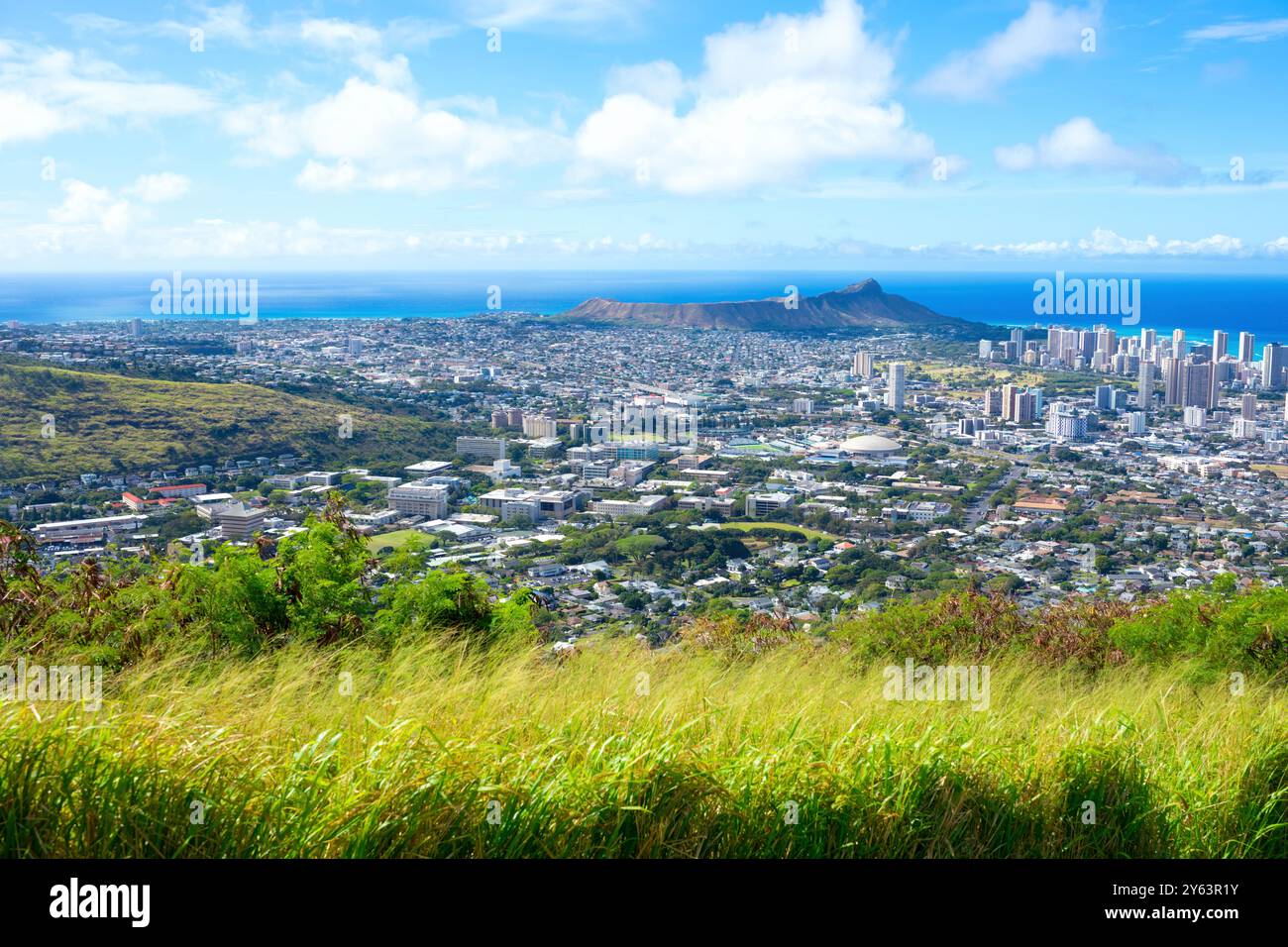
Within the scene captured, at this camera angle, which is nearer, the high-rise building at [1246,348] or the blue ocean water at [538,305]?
the high-rise building at [1246,348]

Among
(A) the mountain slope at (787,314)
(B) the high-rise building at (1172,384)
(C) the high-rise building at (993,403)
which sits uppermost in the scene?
(A) the mountain slope at (787,314)

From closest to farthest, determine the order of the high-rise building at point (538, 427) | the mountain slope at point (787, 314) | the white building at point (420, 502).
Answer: the white building at point (420, 502)
the high-rise building at point (538, 427)
the mountain slope at point (787, 314)

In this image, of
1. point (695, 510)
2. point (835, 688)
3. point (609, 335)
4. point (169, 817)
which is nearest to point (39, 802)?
point (169, 817)

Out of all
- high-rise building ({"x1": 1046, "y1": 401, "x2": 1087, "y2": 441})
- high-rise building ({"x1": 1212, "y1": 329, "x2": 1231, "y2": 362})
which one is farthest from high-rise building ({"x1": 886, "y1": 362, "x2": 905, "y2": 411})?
high-rise building ({"x1": 1212, "y1": 329, "x2": 1231, "y2": 362})

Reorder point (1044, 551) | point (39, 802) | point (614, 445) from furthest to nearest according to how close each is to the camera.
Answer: point (614, 445), point (1044, 551), point (39, 802)

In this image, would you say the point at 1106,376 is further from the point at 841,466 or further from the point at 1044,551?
the point at 1044,551

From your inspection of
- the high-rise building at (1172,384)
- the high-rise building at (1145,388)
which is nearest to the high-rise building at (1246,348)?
the high-rise building at (1145,388)

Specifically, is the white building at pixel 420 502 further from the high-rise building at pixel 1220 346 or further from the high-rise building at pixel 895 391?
the high-rise building at pixel 1220 346
